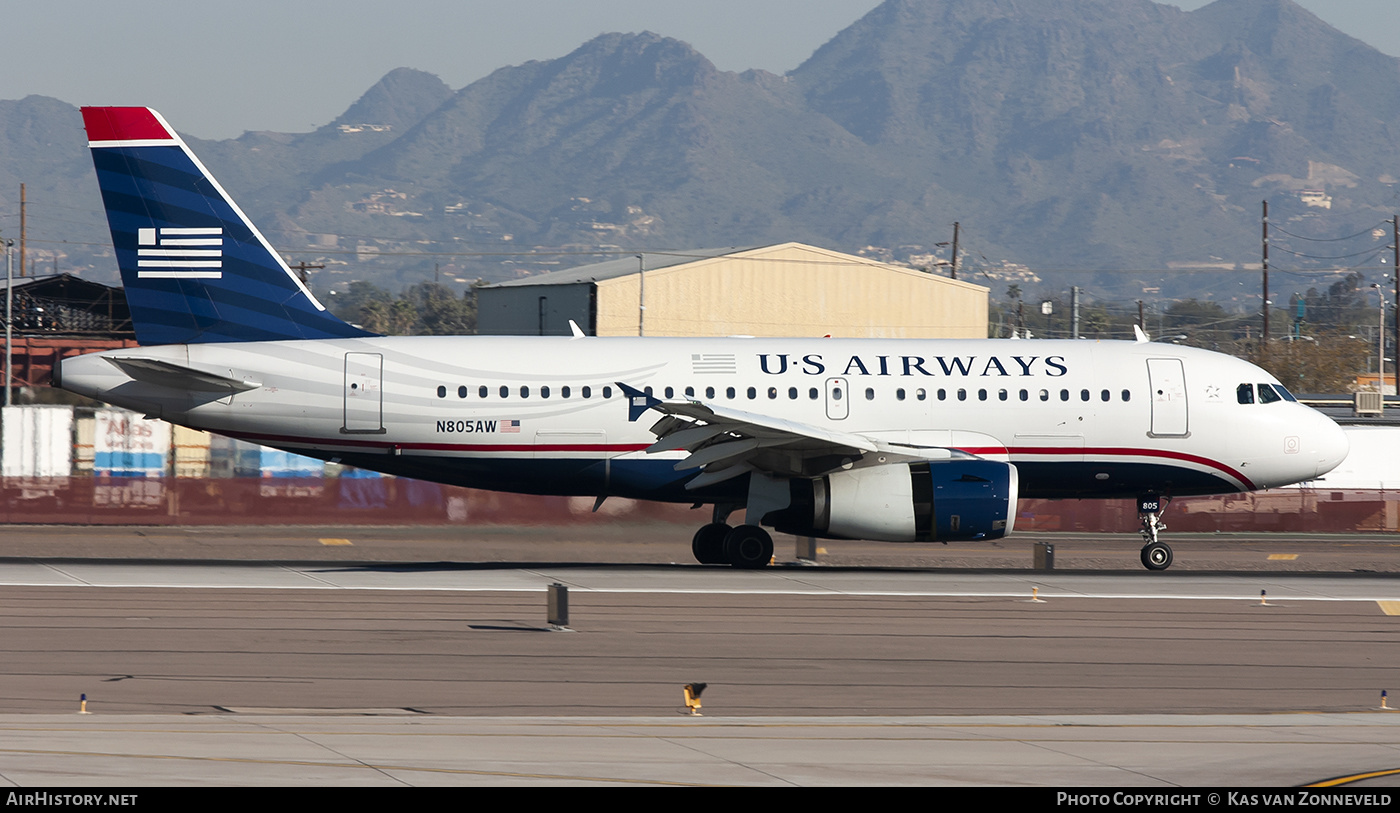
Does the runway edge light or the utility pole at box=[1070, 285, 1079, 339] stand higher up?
the utility pole at box=[1070, 285, 1079, 339]

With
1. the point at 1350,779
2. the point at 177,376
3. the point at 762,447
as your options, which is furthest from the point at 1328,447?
the point at 177,376

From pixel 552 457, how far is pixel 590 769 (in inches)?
598

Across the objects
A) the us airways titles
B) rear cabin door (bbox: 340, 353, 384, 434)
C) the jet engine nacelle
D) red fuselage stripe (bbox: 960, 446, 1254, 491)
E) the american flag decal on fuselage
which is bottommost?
the jet engine nacelle

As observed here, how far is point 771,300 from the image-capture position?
66.7 m

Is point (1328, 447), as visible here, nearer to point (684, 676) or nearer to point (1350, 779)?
point (684, 676)

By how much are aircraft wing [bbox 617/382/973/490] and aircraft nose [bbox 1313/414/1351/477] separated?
24.0 feet

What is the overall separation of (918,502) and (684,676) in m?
9.36

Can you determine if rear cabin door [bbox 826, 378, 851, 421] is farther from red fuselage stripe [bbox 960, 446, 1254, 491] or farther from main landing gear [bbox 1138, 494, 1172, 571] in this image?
main landing gear [bbox 1138, 494, 1172, 571]

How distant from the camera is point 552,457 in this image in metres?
25.4

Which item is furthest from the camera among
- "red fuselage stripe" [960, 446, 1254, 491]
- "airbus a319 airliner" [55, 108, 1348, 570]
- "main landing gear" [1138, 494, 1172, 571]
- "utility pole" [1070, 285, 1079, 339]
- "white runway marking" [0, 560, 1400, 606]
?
"utility pole" [1070, 285, 1079, 339]

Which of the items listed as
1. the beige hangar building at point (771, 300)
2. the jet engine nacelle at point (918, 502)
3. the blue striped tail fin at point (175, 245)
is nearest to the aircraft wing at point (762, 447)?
the jet engine nacelle at point (918, 502)

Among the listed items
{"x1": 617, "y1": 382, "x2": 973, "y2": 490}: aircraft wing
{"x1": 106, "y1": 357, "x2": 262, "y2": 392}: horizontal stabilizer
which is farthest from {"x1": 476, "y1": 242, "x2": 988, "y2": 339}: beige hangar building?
{"x1": 617, "y1": 382, "x2": 973, "y2": 490}: aircraft wing

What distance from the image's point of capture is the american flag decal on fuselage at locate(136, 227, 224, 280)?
2541cm

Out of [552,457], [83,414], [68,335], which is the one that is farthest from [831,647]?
[68,335]
